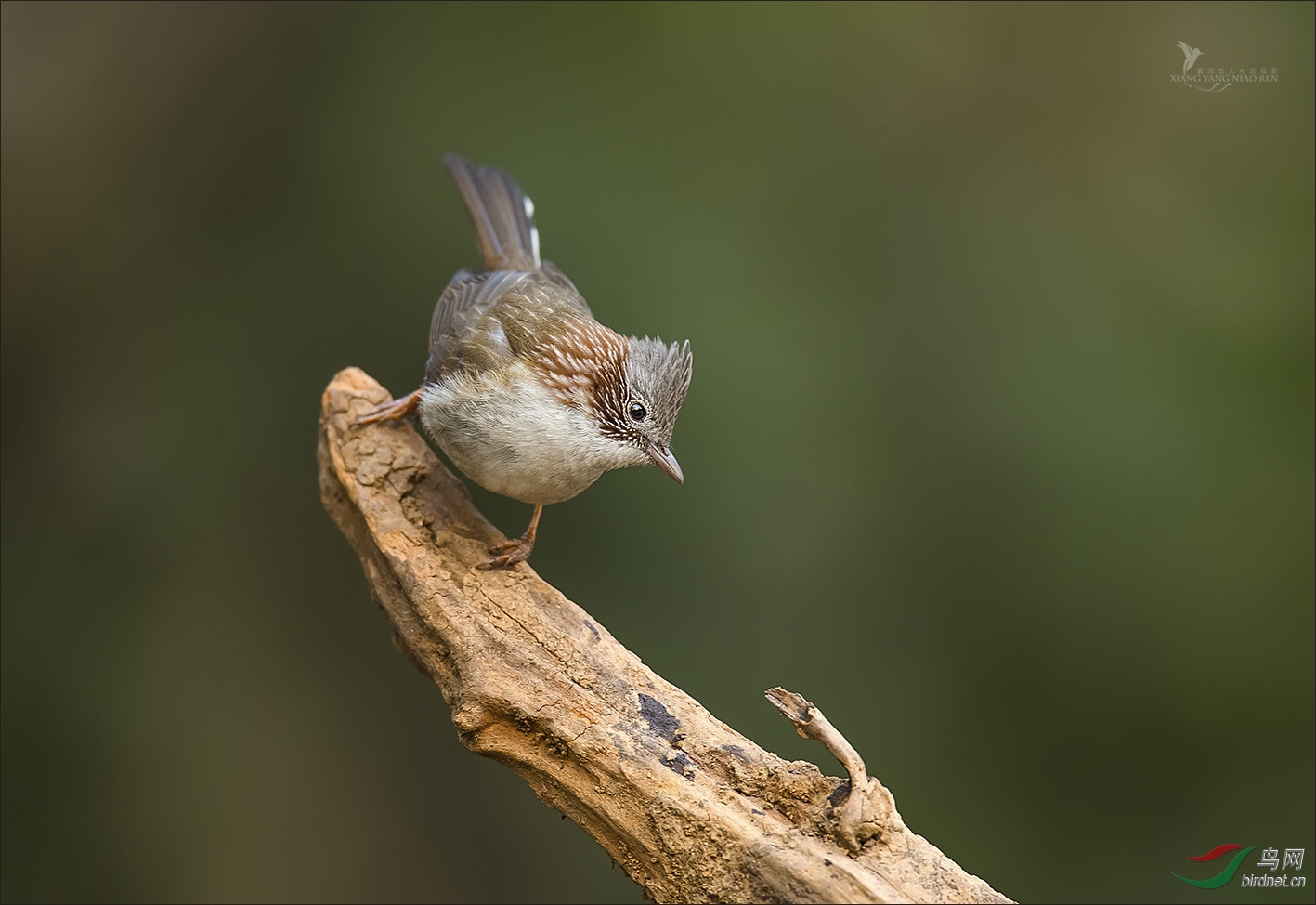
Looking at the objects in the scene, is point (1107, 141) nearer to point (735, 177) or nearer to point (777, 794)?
point (735, 177)

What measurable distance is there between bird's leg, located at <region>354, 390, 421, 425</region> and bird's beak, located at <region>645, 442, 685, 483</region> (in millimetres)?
933

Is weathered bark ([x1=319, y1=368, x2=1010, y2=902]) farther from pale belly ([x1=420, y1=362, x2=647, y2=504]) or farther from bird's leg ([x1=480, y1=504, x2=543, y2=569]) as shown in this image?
pale belly ([x1=420, y1=362, x2=647, y2=504])

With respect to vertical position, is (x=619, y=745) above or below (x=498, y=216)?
below

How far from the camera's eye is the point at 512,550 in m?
3.41

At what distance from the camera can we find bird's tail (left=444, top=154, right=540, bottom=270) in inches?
162

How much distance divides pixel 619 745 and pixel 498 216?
232 cm

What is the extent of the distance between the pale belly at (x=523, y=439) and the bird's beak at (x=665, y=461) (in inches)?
1.7

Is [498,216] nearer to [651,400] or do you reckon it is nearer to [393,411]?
[393,411]

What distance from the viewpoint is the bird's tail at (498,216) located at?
4.11 metres

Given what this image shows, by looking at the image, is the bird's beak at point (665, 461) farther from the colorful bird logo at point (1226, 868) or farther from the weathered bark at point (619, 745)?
the colorful bird logo at point (1226, 868)

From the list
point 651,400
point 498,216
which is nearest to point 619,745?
point 651,400

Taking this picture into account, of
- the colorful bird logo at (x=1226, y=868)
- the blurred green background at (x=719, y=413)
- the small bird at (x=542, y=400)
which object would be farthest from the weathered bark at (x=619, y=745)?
the colorful bird logo at (x=1226, y=868)

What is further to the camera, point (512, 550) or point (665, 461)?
point (512, 550)

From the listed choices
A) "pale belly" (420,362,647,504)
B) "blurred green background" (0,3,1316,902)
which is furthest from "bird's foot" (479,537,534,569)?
"blurred green background" (0,3,1316,902)
